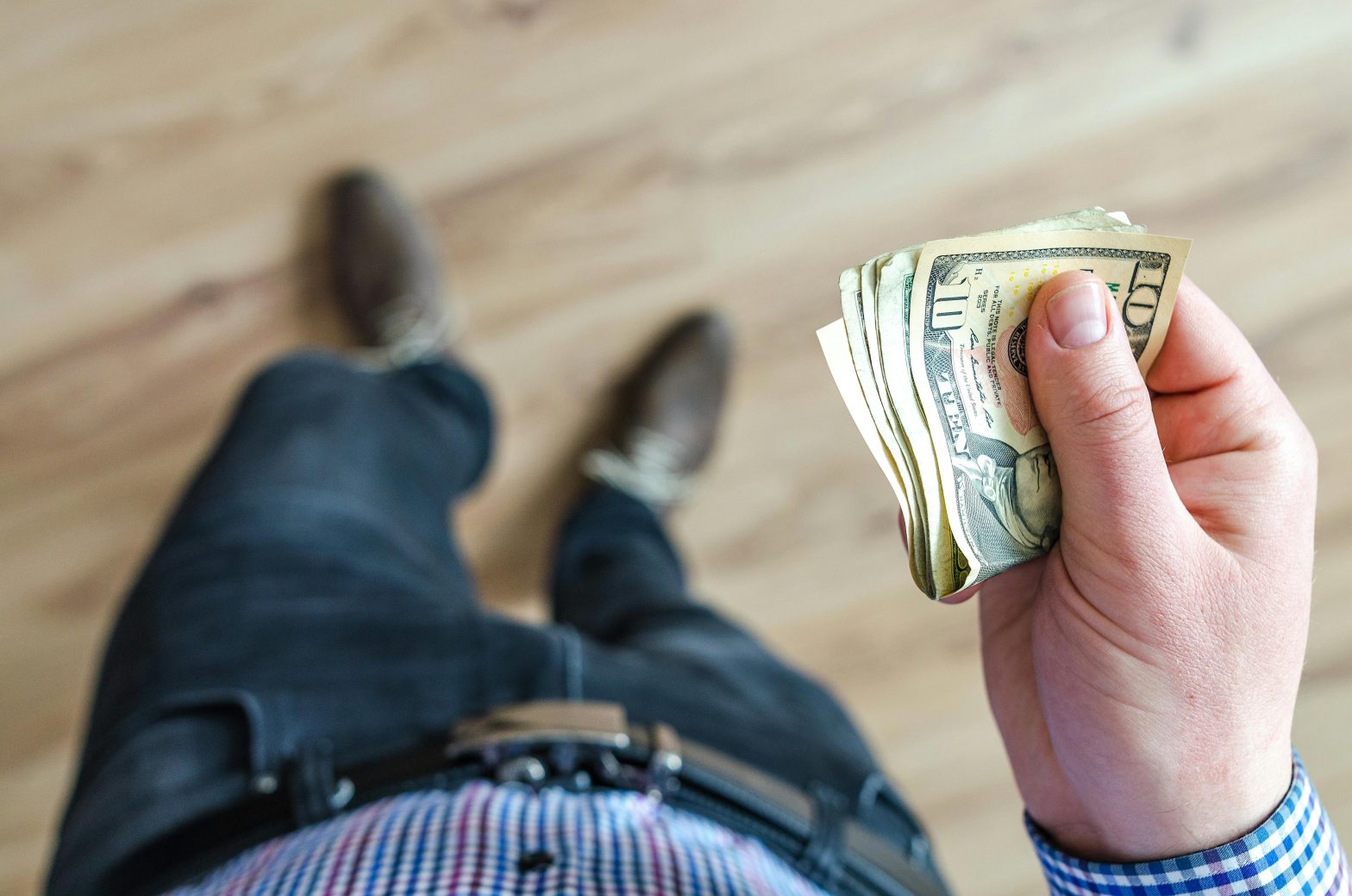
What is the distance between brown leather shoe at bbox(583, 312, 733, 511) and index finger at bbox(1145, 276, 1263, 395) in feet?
2.43

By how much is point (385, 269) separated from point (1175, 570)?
3.16ft

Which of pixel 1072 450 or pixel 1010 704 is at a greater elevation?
pixel 1072 450

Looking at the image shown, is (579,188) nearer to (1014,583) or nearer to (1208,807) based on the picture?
(1014,583)

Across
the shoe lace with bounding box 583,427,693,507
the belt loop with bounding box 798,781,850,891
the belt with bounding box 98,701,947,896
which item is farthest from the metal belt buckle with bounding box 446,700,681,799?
the shoe lace with bounding box 583,427,693,507

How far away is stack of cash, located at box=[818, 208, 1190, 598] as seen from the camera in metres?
0.47

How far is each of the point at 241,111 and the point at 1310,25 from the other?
1351 millimetres

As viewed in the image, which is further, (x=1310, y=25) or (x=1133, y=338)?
(x=1310, y=25)

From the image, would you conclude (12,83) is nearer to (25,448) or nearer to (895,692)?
(25,448)

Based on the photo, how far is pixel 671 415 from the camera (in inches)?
47.3

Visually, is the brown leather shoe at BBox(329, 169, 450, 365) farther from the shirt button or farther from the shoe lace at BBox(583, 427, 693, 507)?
the shirt button

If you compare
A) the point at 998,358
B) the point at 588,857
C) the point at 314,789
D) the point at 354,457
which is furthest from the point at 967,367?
the point at 354,457

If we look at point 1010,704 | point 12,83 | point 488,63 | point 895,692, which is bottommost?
point 895,692

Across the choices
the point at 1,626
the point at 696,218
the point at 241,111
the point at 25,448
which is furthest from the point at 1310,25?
the point at 1,626

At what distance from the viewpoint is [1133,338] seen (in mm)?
494
